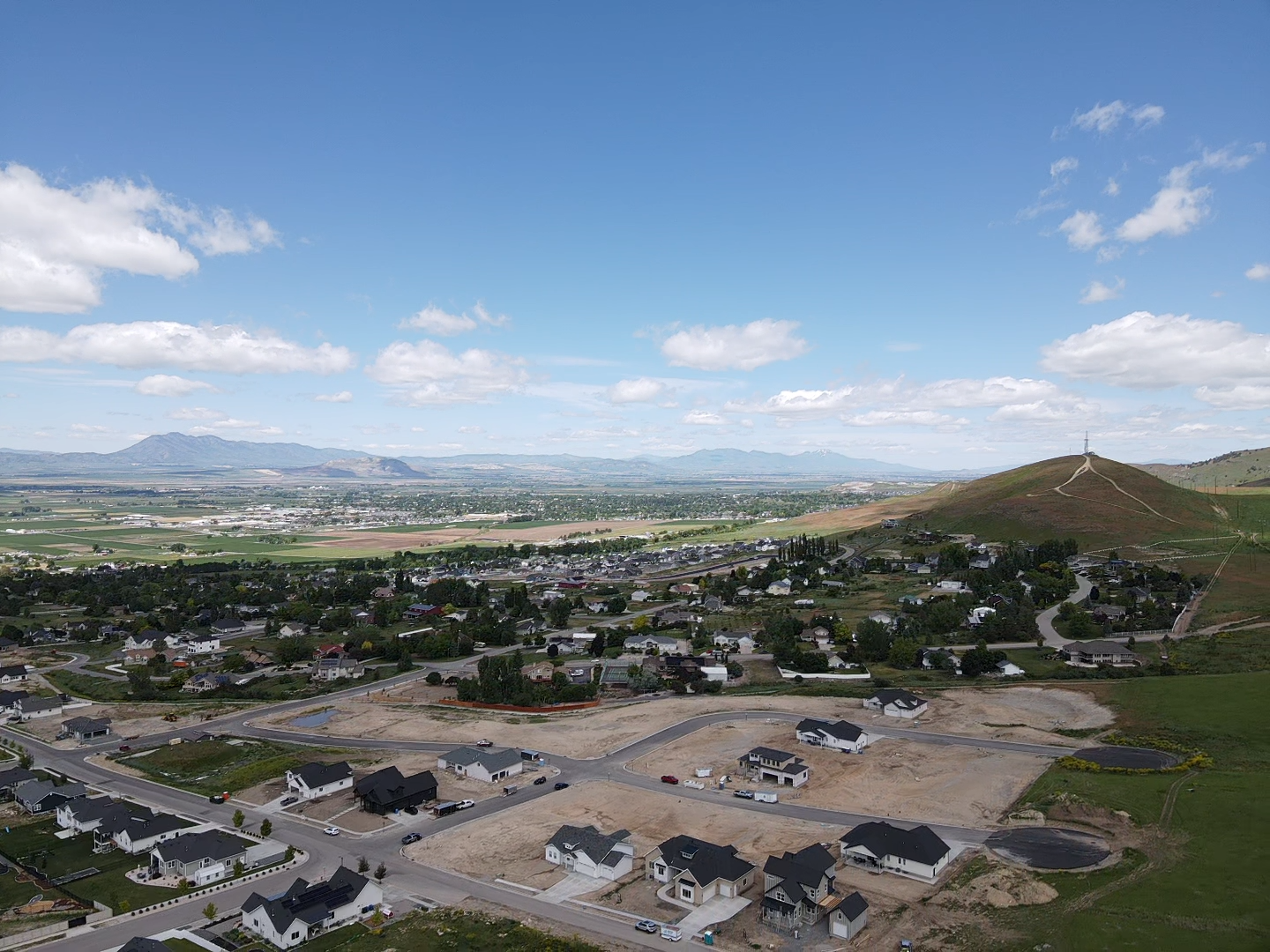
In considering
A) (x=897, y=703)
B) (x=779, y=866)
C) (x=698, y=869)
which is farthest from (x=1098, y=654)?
(x=698, y=869)

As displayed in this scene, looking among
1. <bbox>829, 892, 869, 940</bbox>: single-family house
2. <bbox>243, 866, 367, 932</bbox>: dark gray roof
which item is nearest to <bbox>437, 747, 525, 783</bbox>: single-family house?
<bbox>243, 866, 367, 932</bbox>: dark gray roof

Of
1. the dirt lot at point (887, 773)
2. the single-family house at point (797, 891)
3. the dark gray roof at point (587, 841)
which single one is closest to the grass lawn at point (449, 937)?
the dark gray roof at point (587, 841)

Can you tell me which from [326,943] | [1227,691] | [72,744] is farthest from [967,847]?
[72,744]

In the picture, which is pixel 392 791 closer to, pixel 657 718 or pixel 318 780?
pixel 318 780

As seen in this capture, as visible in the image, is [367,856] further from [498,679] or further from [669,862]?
[498,679]

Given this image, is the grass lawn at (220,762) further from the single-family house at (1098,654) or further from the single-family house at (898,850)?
the single-family house at (1098,654)
